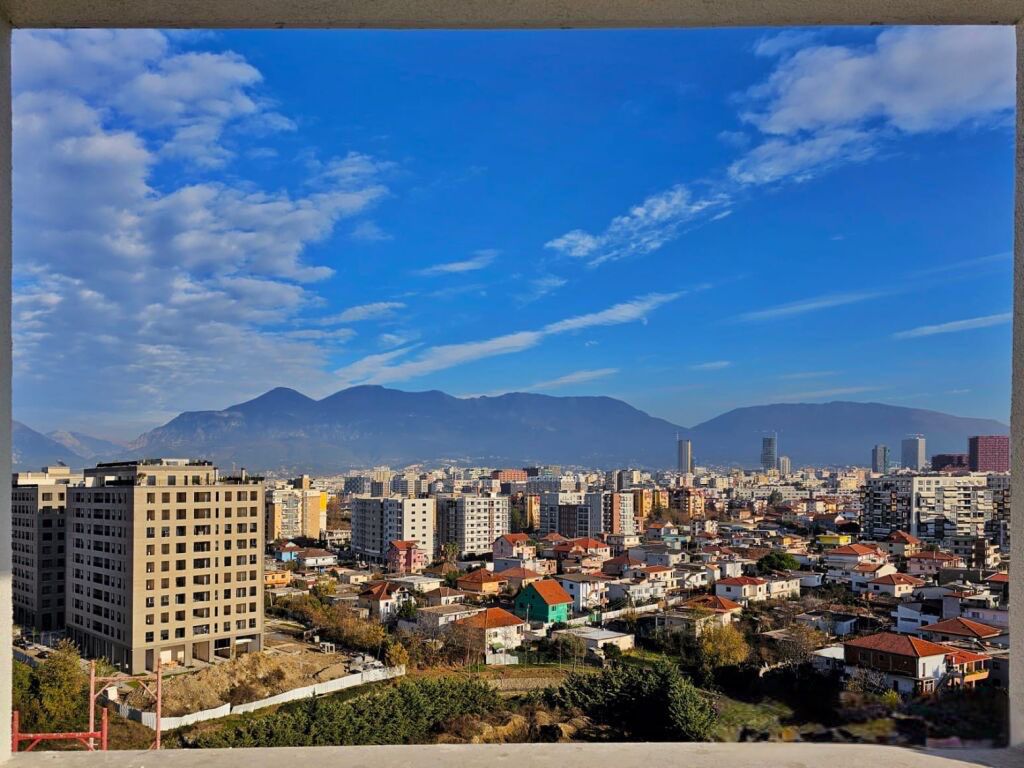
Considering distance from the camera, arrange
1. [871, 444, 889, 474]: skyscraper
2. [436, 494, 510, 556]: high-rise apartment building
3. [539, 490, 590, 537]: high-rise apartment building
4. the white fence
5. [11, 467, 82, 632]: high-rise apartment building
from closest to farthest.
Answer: the white fence, [11, 467, 82, 632]: high-rise apartment building, [871, 444, 889, 474]: skyscraper, [436, 494, 510, 556]: high-rise apartment building, [539, 490, 590, 537]: high-rise apartment building

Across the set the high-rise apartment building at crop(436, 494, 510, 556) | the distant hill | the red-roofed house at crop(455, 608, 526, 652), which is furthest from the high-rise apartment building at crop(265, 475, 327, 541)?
the distant hill

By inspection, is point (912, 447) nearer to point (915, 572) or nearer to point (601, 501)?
point (915, 572)

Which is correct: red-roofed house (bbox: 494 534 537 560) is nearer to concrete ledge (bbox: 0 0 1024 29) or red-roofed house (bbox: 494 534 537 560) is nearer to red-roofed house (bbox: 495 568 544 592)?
red-roofed house (bbox: 495 568 544 592)

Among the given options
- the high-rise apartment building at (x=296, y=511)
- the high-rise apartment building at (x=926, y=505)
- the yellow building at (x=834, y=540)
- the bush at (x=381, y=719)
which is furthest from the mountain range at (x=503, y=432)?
the bush at (x=381, y=719)

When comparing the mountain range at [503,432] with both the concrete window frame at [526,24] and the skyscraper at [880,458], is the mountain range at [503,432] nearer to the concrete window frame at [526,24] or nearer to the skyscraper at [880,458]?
the skyscraper at [880,458]

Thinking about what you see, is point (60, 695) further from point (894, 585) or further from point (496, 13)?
point (894, 585)

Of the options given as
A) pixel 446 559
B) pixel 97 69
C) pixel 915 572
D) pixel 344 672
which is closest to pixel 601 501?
pixel 446 559
